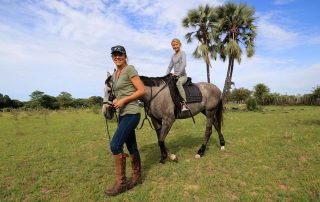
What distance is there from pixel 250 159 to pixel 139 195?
3.23 metres

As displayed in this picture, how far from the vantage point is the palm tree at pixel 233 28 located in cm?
2642

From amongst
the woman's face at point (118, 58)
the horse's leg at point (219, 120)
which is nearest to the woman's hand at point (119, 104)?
the woman's face at point (118, 58)

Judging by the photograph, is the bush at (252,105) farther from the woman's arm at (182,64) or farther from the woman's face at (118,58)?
the woman's face at (118,58)

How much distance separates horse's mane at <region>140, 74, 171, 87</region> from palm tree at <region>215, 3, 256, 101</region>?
68.2 feet

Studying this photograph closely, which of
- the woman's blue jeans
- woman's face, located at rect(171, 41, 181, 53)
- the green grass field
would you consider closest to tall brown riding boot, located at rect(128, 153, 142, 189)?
the green grass field

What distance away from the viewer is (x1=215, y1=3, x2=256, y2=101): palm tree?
26422 millimetres

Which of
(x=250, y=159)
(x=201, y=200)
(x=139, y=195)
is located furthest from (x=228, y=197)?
(x=250, y=159)

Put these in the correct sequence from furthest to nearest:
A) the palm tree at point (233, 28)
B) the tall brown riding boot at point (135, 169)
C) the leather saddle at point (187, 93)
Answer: the palm tree at point (233, 28)
the leather saddle at point (187, 93)
the tall brown riding boot at point (135, 169)

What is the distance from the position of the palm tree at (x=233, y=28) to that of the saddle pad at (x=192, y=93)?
65.5ft

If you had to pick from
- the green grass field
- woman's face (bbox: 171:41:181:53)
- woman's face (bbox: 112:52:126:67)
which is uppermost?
woman's face (bbox: 171:41:181:53)

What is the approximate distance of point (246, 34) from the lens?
27.3m

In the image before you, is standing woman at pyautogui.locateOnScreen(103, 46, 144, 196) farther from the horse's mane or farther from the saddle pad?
the saddle pad

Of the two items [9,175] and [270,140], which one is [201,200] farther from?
[270,140]

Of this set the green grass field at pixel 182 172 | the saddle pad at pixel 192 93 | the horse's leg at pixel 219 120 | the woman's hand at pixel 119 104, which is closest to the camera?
the woman's hand at pixel 119 104
